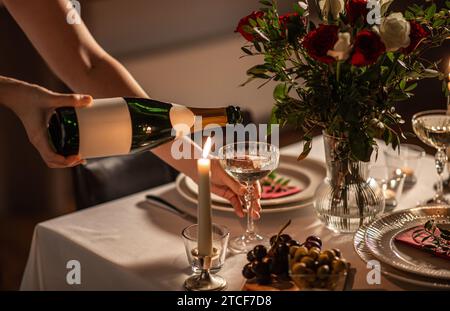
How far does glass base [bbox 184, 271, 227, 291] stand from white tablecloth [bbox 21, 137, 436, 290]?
0.02 m

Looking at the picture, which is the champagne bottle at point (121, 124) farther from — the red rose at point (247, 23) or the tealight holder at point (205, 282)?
the tealight holder at point (205, 282)

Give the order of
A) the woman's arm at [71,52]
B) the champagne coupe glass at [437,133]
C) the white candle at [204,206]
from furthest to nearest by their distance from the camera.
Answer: the woman's arm at [71,52]
the champagne coupe glass at [437,133]
the white candle at [204,206]

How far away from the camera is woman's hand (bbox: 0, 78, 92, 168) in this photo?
1.18 m

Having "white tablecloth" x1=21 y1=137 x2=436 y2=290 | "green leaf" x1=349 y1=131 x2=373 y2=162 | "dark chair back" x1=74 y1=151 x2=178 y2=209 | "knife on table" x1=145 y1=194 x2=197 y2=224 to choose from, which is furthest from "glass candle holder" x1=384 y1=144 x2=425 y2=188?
"dark chair back" x1=74 y1=151 x2=178 y2=209

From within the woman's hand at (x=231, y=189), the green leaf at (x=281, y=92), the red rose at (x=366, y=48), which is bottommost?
the woman's hand at (x=231, y=189)

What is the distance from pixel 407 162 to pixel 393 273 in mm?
550

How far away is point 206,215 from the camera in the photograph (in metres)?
1.16

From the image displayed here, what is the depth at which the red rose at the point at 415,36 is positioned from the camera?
129 centimetres

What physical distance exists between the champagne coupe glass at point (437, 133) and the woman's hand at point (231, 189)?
415 millimetres

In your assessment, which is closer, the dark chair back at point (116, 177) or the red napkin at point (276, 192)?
the red napkin at point (276, 192)

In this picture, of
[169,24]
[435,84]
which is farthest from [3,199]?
[435,84]

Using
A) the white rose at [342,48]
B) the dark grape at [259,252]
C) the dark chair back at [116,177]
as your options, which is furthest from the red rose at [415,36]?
the dark chair back at [116,177]

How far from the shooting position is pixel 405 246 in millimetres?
1355
